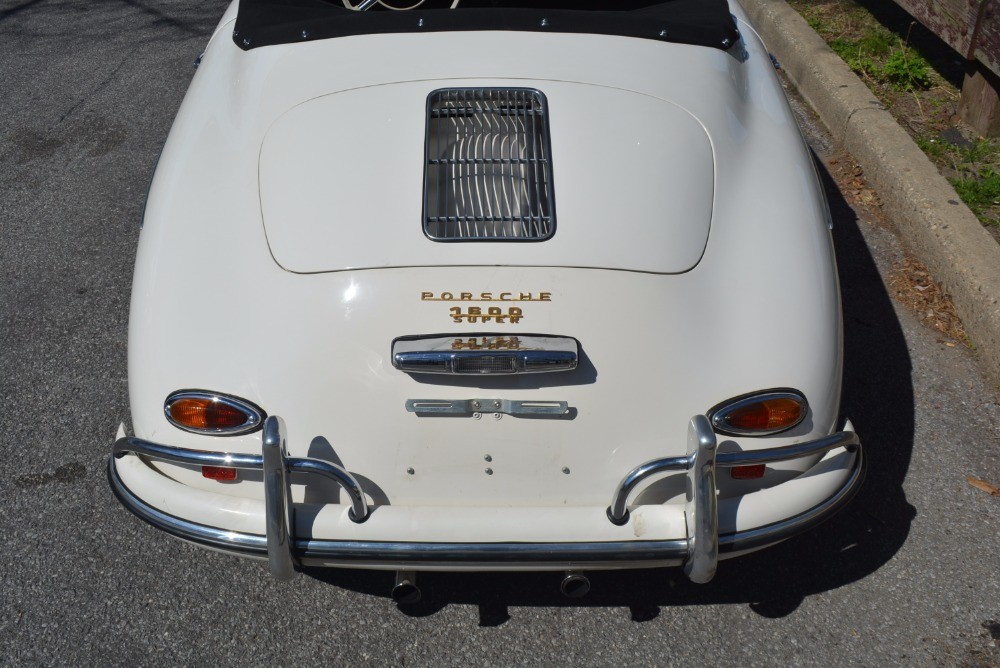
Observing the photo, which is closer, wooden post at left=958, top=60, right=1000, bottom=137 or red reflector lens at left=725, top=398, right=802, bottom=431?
red reflector lens at left=725, top=398, right=802, bottom=431

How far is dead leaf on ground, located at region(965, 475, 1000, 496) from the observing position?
282cm

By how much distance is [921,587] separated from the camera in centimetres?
254

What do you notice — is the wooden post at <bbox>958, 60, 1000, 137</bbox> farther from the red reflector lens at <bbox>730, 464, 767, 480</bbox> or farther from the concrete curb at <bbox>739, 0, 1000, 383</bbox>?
the red reflector lens at <bbox>730, 464, 767, 480</bbox>

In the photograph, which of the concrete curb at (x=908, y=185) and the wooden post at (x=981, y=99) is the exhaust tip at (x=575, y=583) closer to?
the concrete curb at (x=908, y=185)

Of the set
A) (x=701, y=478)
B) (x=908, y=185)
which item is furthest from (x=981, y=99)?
(x=701, y=478)

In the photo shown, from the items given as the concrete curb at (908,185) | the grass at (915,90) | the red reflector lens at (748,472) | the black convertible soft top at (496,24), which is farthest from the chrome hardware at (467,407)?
the grass at (915,90)

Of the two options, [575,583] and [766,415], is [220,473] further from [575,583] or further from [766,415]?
[766,415]

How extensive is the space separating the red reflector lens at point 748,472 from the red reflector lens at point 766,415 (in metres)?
0.10

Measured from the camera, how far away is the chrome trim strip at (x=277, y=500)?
1.92 meters

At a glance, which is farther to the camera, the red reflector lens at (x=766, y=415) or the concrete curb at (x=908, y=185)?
the concrete curb at (x=908, y=185)

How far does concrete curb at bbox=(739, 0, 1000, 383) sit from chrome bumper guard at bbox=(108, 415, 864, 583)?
1.58 metres

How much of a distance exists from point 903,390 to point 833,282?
1.07 m

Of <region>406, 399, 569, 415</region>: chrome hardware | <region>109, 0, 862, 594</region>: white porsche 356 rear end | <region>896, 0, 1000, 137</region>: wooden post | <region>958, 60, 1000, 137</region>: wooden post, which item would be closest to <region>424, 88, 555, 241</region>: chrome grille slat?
<region>109, 0, 862, 594</region>: white porsche 356 rear end

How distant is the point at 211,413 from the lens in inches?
84.0
